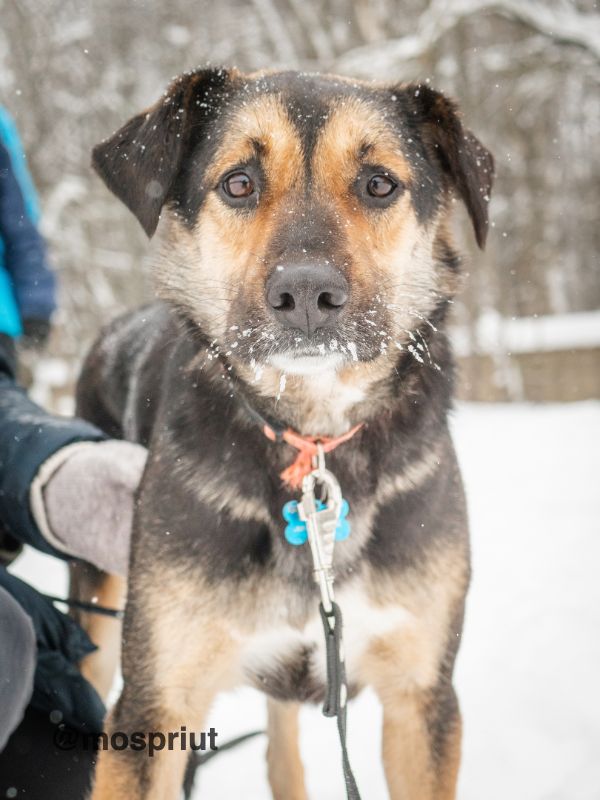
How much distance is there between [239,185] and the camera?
2.27m

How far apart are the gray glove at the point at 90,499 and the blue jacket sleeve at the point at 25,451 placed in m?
0.04

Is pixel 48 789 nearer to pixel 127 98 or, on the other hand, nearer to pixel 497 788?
pixel 497 788

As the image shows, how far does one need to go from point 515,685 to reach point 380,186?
2406 mm

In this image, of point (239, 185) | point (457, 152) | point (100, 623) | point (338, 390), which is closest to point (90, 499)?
point (100, 623)

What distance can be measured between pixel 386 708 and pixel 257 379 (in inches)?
43.1

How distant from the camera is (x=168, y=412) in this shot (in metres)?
2.40

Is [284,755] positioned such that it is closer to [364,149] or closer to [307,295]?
[307,295]

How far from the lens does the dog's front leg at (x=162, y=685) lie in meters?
2.00

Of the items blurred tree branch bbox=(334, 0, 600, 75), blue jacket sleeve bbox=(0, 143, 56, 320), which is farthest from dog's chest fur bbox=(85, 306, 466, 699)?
blurred tree branch bbox=(334, 0, 600, 75)

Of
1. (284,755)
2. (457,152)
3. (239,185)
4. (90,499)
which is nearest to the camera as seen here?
(239,185)

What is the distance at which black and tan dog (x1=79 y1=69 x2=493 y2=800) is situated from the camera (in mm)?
2045

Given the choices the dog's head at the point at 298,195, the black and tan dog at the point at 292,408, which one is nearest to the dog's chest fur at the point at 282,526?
the black and tan dog at the point at 292,408

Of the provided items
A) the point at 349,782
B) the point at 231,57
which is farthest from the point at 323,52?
the point at 349,782

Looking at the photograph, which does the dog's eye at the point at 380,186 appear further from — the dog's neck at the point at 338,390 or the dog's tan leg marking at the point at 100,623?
the dog's tan leg marking at the point at 100,623
